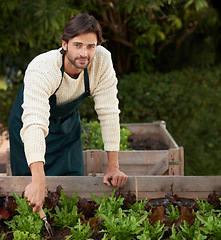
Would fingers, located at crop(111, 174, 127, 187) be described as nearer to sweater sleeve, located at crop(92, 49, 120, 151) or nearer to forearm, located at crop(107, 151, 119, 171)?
forearm, located at crop(107, 151, 119, 171)

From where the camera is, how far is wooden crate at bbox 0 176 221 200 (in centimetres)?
267

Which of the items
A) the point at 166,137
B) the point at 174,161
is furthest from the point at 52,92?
the point at 166,137

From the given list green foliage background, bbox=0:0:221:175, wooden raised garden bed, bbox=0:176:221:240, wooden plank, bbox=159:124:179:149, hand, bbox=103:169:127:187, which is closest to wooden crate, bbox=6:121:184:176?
wooden plank, bbox=159:124:179:149

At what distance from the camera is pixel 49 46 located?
6.48m

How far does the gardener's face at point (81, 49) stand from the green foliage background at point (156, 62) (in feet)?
8.78

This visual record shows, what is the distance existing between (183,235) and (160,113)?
4161mm

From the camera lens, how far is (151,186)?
2.69 metres

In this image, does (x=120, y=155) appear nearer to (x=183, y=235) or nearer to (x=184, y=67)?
(x=183, y=235)

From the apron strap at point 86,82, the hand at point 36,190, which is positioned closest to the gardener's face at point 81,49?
the apron strap at point 86,82

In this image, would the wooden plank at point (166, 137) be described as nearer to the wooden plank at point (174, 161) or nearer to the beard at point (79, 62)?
the wooden plank at point (174, 161)

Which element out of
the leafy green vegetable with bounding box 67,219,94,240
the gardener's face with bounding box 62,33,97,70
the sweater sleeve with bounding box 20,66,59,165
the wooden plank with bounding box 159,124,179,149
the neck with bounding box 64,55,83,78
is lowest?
the leafy green vegetable with bounding box 67,219,94,240

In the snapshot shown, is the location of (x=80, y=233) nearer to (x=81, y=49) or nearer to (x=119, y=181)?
(x=119, y=181)

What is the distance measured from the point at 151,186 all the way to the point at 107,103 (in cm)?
57

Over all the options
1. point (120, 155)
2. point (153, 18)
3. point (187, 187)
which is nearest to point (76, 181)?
point (187, 187)
